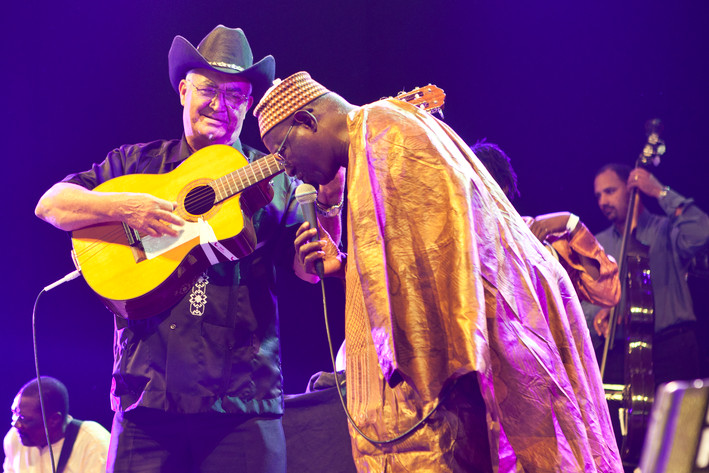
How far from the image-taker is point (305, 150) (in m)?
2.14

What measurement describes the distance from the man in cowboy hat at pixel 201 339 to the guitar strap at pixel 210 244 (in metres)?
0.07

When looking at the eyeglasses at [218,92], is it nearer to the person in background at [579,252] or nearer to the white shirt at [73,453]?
the person in background at [579,252]

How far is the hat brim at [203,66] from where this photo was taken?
3084 millimetres

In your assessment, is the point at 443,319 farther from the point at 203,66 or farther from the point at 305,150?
the point at 203,66

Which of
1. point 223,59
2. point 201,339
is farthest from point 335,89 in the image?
point 201,339

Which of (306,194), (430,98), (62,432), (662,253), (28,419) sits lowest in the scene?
(62,432)

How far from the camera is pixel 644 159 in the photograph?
218 inches

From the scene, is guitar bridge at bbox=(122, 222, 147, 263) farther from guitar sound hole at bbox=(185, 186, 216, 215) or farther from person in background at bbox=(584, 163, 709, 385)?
person in background at bbox=(584, 163, 709, 385)

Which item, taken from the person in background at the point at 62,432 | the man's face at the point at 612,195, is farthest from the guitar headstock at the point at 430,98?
the person in background at the point at 62,432

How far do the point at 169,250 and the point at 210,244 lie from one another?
0.19 metres

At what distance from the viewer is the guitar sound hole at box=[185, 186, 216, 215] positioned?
112 inches

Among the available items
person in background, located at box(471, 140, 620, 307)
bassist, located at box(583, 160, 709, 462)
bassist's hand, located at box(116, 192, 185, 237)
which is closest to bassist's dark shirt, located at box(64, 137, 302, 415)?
bassist's hand, located at box(116, 192, 185, 237)

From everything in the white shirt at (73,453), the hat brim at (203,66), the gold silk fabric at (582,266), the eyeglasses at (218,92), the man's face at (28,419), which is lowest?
the white shirt at (73,453)

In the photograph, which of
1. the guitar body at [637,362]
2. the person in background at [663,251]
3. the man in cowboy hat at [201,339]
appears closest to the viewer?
the man in cowboy hat at [201,339]
